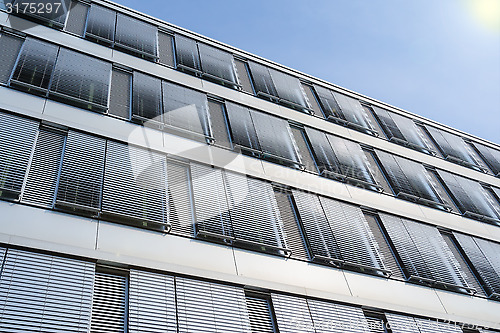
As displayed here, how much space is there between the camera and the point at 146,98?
13.5 meters

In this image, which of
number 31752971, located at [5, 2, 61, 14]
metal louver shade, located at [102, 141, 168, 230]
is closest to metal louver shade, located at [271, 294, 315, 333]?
metal louver shade, located at [102, 141, 168, 230]

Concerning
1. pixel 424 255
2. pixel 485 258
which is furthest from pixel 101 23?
pixel 485 258

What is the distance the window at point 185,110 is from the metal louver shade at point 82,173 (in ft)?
8.95

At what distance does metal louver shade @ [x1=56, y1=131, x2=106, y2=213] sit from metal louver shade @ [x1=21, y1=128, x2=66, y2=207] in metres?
0.21

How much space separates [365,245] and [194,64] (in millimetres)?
9275

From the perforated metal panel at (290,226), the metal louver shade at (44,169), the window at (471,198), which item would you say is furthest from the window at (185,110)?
the window at (471,198)

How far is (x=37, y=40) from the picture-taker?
523 inches

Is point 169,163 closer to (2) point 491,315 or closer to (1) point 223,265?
(1) point 223,265

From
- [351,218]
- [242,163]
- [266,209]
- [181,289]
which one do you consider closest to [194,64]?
[242,163]

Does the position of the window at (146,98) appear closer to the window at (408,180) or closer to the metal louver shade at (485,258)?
the window at (408,180)

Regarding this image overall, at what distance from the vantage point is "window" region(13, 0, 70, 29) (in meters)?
13.8

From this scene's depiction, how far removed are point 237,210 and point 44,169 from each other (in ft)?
15.9

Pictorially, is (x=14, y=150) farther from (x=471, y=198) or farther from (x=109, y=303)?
(x=471, y=198)

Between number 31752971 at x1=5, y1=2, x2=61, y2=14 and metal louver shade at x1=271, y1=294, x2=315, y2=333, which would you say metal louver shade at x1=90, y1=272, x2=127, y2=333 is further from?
number 31752971 at x1=5, y1=2, x2=61, y2=14
